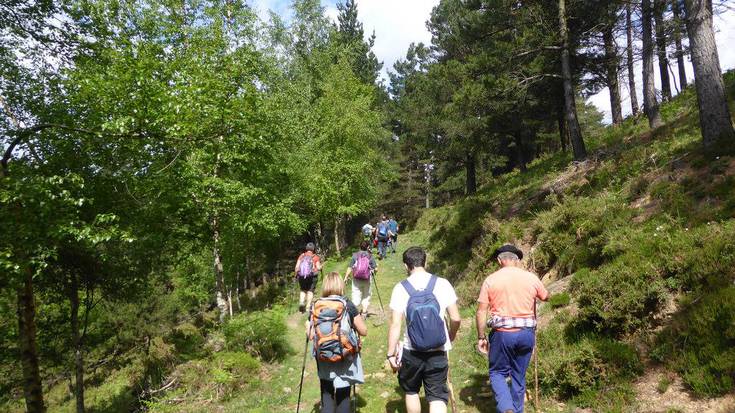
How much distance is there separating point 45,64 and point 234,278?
21.1 metres

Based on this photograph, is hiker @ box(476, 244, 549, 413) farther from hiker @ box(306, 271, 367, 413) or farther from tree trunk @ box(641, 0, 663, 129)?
tree trunk @ box(641, 0, 663, 129)

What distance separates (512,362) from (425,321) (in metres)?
1.39

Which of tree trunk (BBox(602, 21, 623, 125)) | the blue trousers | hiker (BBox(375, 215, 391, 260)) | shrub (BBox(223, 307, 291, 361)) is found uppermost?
tree trunk (BBox(602, 21, 623, 125))

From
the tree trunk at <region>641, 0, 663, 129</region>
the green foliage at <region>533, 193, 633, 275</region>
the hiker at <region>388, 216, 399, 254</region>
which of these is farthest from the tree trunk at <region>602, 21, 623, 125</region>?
the hiker at <region>388, 216, 399, 254</region>

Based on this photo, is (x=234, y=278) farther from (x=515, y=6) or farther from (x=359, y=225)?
(x=515, y=6)

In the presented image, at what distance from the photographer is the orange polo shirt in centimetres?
448

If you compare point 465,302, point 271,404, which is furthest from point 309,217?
point 271,404

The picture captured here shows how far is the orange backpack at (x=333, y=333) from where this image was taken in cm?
441

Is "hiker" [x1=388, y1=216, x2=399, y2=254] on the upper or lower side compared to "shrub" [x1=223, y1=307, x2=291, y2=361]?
upper

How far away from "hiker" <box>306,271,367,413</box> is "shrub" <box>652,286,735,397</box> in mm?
3752

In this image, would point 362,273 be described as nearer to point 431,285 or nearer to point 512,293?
point 512,293

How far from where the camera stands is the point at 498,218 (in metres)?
13.0

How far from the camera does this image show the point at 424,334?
3945 millimetres

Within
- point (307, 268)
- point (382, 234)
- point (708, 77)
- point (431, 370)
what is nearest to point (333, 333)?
point (431, 370)
